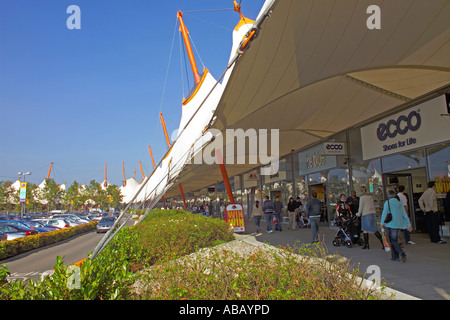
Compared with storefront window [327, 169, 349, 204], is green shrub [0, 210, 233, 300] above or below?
below

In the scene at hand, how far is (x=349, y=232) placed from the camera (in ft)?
32.0

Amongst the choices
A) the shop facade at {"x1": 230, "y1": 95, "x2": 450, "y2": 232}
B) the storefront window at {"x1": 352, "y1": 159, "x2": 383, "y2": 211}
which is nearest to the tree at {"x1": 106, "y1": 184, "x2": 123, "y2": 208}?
the shop facade at {"x1": 230, "y1": 95, "x2": 450, "y2": 232}

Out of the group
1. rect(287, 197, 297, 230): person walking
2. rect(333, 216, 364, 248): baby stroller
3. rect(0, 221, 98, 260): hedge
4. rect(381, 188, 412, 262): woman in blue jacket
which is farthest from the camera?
rect(287, 197, 297, 230): person walking

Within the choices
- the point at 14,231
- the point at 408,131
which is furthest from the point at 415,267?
A: the point at 14,231

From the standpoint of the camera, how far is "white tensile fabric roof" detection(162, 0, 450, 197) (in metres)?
6.61

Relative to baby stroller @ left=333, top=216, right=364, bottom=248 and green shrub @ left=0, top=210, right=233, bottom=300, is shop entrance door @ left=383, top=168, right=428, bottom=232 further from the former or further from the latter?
green shrub @ left=0, top=210, right=233, bottom=300

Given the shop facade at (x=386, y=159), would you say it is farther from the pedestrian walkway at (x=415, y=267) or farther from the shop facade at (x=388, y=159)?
the pedestrian walkway at (x=415, y=267)

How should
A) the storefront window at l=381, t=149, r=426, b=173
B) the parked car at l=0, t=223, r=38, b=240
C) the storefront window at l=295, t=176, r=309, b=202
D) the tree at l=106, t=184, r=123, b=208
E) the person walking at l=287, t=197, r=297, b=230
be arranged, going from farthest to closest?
the tree at l=106, t=184, r=123, b=208, the storefront window at l=295, t=176, r=309, b=202, the parked car at l=0, t=223, r=38, b=240, the person walking at l=287, t=197, r=297, b=230, the storefront window at l=381, t=149, r=426, b=173

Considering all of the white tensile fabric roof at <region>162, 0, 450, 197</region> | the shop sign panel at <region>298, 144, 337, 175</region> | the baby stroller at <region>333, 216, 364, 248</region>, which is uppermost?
the white tensile fabric roof at <region>162, 0, 450, 197</region>

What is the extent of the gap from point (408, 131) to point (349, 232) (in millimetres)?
4274

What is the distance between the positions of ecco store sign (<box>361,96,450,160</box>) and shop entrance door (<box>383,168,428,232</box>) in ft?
3.52

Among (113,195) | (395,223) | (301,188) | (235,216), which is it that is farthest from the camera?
(113,195)

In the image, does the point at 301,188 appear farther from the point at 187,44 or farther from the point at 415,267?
the point at 415,267
